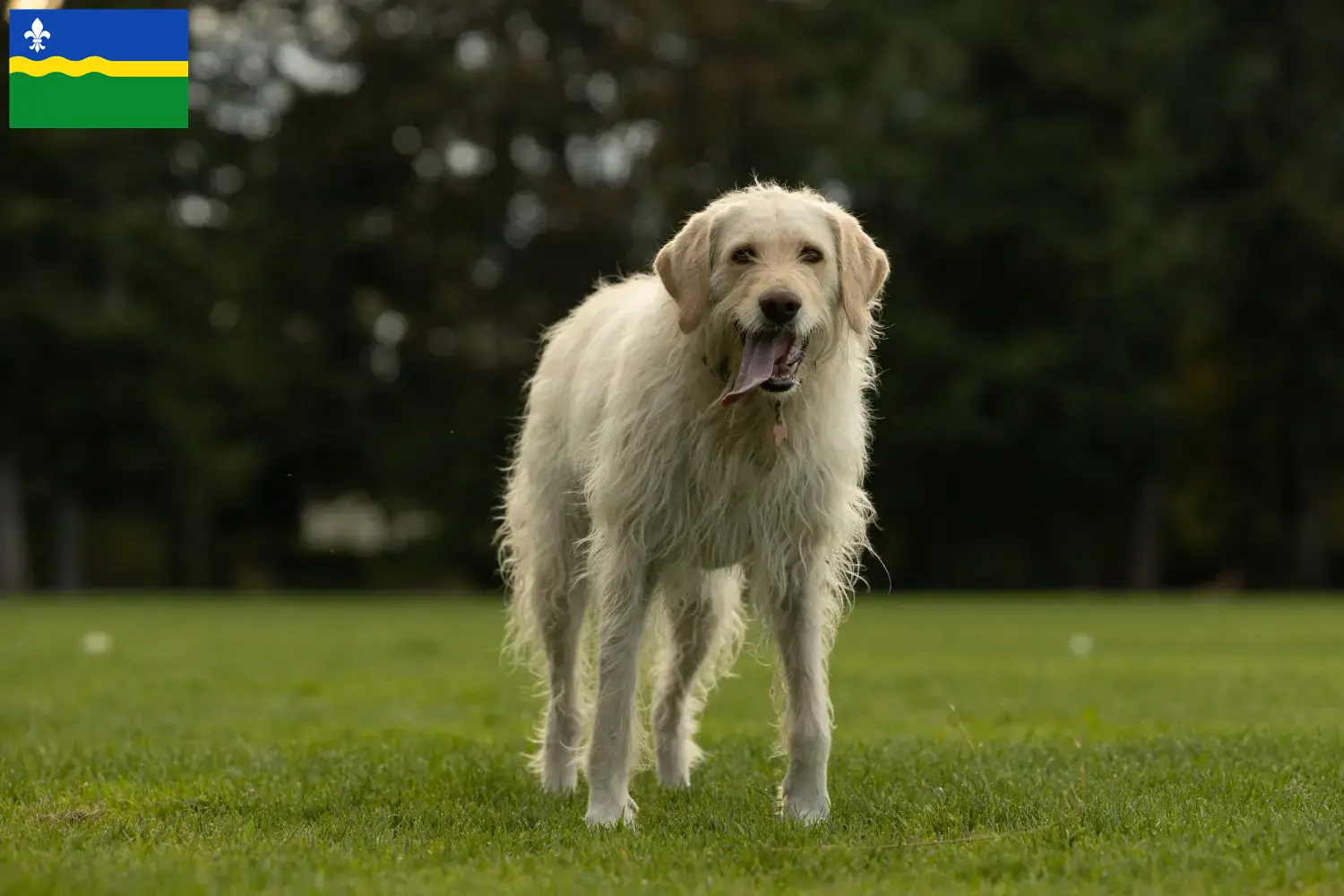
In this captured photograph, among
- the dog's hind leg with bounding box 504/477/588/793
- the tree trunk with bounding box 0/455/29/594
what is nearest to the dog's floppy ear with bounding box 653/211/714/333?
the dog's hind leg with bounding box 504/477/588/793

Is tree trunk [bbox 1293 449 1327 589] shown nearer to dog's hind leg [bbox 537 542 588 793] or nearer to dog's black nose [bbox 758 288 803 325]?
dog's hind leg [bbox 537 542 588 793]

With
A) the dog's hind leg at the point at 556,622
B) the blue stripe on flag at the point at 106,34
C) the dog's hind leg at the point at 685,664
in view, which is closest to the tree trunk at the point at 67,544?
the blue stripe on flag at the point at 106,34

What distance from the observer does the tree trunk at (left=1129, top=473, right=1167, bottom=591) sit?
3794 centimetres

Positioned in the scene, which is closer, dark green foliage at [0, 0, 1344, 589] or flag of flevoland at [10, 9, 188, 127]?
flag of flevoland at [10, 9, 188, 127]

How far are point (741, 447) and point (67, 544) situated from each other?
32.4 meters

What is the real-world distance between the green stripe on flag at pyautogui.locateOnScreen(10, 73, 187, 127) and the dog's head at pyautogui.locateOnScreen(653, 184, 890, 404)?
12.4ft

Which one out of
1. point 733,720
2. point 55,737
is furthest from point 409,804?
point 733,720

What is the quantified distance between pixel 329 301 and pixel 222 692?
2616 cm

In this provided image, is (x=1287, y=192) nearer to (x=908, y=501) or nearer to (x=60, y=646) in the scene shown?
(x=908, y=501)

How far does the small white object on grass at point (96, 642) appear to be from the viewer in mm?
16828

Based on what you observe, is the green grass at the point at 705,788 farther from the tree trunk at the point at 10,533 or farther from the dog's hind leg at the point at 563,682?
the tree trunk at the point at 10,533

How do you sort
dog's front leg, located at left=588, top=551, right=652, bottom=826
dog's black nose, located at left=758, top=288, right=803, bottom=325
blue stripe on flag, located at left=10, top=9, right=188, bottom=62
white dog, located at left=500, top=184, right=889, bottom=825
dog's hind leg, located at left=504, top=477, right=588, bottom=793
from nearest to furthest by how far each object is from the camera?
1. dog's black nose, located at left=758, top=288, right=803, bottom=325
2. white dog, located at left=500, top=184, right=889, bottom=825
3. dog's front leg, located at left=588, top=551, right=652, bottom=826
4. dog's hind leg, located at left=504, top=477, right=588, bottom=793
5. blue stripe on flag, located at left=10, top=9, right=188, bottom=62

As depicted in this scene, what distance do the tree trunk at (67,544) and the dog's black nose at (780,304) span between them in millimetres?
32416

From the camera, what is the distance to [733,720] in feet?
34.5
